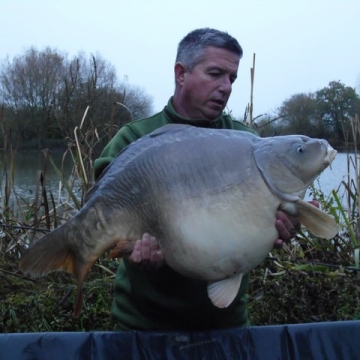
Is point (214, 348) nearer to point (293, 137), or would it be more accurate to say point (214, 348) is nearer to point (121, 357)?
point (121, 357)

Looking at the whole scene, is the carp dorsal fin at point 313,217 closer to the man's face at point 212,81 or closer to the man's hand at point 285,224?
the man's hand at point 285,224

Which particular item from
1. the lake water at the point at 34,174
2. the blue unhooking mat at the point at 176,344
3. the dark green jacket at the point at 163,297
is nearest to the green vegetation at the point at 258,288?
the blue unhooking mat at the point at 176,344

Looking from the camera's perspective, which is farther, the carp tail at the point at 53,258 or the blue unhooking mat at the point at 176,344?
the blue unhooking mat at the point at 176,344

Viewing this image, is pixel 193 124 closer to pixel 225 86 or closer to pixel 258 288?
pixel 225 86

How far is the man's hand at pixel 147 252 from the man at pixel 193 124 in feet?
0.54

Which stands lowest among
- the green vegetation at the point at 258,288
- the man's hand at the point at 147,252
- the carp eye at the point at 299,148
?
the green vegetation at the point at 258,288

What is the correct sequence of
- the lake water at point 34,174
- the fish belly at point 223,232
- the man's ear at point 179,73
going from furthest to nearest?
1. the lake water at point 34,174
2. the man's ear at point 179,73
3. the fish belly at point 223,232

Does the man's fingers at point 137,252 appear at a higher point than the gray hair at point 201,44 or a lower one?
lower

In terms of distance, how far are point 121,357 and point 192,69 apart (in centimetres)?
94

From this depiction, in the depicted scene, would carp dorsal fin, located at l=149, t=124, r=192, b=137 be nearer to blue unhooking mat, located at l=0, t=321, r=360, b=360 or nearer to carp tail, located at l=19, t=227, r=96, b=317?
carp tail, located at l=19, t=227, r=96, b=317

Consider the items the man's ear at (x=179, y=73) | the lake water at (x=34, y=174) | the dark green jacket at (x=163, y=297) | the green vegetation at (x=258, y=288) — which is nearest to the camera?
the dark green jacket at (x=163, y=297)

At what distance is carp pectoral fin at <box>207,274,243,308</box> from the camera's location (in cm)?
137

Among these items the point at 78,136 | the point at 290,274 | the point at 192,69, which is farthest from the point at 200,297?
the point at 78,136

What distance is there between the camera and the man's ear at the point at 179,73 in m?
1.78
